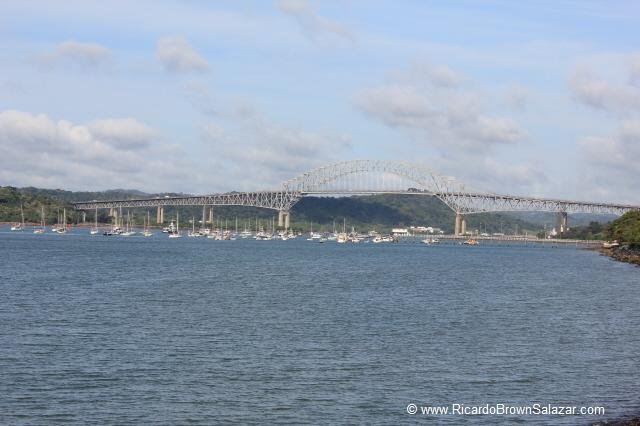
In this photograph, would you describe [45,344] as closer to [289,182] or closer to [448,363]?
[448,363]

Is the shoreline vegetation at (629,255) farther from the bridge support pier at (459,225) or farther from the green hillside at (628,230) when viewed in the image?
the bridge support pier at (459,225)

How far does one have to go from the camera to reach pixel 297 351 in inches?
1014

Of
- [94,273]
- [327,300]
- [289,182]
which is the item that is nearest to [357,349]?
[327,300]

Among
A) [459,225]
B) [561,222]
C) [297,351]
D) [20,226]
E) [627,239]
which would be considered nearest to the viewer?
[297,351]

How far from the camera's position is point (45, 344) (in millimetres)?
25641

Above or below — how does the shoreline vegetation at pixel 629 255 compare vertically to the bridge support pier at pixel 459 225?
below

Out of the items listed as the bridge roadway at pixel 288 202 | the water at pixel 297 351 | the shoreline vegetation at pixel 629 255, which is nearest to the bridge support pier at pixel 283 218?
the bridge roadway at pixel 288 202

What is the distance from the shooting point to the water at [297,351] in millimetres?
19484

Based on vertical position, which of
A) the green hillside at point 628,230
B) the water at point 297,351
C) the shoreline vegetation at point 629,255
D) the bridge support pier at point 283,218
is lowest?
the water at point 297,351

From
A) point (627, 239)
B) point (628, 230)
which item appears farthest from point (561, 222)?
point (627, 239)

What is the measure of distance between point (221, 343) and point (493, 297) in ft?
68.9

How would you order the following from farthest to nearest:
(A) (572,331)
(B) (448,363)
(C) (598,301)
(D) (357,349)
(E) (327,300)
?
1. (C) (598,301)
2. (E) (327,300)
3. (A) (572,331)
4. (D) (357,349)
5. (B) (448,363)

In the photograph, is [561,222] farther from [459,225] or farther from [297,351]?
[297,351]

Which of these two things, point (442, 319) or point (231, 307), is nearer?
point (442, 319)
